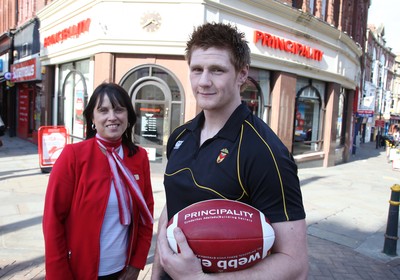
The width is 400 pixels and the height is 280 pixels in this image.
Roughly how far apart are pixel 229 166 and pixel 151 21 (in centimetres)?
832

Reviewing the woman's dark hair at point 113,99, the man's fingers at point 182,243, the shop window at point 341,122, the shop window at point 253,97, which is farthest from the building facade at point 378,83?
the man's fingers at point 182,243

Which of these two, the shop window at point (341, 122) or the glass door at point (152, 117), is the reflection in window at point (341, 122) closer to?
the shop window at point (341, 122)

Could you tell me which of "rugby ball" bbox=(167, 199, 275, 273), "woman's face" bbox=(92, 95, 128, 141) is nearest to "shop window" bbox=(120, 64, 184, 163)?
"woman's face" bbox=(92, 95, 128, 141)

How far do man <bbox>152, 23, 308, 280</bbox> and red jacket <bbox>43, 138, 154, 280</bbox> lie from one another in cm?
52

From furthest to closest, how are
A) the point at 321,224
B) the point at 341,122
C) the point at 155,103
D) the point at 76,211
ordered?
the point at 341,122 < the point at 155,103 < the point at 321,224 < the point at 76,211

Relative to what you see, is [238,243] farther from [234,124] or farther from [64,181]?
[64,181]

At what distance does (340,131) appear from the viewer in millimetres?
16375

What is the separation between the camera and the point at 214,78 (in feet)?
5.16

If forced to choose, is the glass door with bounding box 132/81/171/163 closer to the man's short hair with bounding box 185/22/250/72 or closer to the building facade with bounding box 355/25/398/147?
the man's short hair with bounding box 185/22/250/72

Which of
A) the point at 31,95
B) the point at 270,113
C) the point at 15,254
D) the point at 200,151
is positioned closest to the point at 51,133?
Result: the point at 15,254

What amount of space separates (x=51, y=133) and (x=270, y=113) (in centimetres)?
682

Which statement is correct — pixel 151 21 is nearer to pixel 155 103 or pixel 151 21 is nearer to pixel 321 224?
pixel 155 103

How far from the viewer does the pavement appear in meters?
4.18

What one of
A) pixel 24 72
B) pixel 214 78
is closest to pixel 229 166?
pixel 214 78
